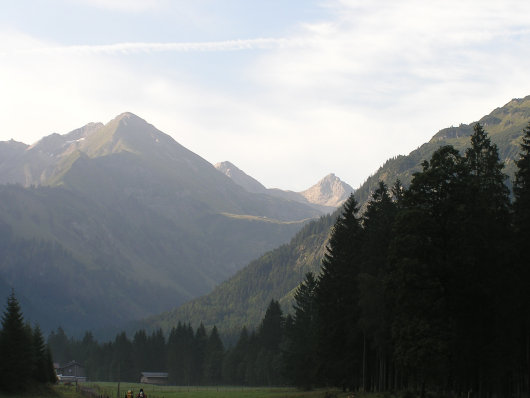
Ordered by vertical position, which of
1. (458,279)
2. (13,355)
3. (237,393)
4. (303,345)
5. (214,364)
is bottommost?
(237,393)

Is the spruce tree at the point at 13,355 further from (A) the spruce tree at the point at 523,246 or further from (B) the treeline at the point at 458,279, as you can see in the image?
(A) the spruce tree at the point at 523,246

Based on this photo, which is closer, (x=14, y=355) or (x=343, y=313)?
(x=343, y=313)

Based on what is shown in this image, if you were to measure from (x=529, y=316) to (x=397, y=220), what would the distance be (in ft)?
55.1

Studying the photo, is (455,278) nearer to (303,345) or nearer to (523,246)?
(523,246)

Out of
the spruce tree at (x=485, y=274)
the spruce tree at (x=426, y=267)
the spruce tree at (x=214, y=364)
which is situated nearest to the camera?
the spruce tree at (x=426, y=267)

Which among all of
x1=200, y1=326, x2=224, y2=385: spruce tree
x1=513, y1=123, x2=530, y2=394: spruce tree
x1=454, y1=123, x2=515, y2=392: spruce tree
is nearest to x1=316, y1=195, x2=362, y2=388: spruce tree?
x1=454, y1=123, x2=515, y2=392: spruce tree

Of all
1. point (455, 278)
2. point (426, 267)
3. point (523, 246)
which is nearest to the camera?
point (426, 267)

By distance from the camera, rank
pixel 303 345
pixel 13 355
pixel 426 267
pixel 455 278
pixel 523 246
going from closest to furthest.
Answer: pixel 426 267 < pixel 455 278 < pixel 523 246 < pixel 13 355 < pixel 303 345

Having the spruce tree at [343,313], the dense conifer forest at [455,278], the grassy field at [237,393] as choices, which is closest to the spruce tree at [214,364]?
the grassy field at [237,393]

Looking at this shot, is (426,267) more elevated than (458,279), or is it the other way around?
(426,267)

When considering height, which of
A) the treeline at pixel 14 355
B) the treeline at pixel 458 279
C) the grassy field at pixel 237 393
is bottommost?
the grassy field at pixel 237 393

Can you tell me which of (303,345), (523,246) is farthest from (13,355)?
(523,246)

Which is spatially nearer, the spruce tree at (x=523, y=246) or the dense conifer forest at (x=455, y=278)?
the dense conifer forest at (x=455, y=278)

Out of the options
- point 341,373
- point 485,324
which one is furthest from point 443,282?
point 341,373
